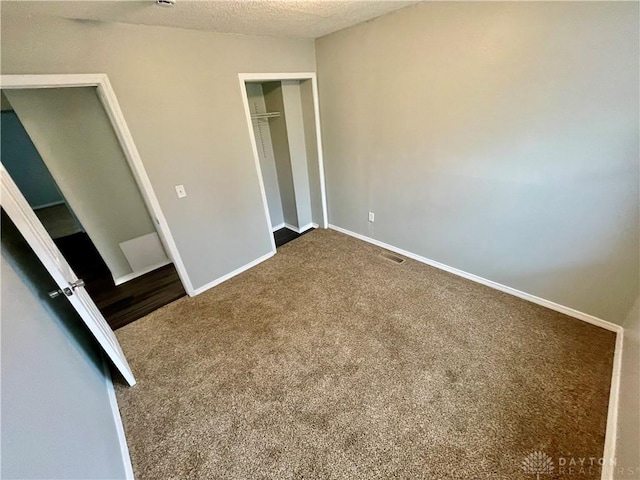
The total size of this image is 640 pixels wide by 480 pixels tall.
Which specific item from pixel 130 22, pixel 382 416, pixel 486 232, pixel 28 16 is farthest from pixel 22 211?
pixel 486 232

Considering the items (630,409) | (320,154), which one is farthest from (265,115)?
(630,409)

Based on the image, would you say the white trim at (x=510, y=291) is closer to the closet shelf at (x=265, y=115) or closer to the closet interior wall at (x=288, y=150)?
the closet interior wall at (x=288, y=150)

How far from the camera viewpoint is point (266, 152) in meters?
3.69

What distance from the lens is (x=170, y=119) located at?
217 cm

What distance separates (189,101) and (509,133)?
2.65m

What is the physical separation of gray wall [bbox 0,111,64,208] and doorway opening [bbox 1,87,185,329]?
2600 mm

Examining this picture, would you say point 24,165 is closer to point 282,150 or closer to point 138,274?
point 138,274

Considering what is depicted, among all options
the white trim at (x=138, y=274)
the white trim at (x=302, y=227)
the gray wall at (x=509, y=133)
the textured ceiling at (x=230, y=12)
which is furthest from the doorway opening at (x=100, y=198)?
the gray wall at (x=509, y=133)

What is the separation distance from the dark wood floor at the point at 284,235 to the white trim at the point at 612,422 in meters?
3.26

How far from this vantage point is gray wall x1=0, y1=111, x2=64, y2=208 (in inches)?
207

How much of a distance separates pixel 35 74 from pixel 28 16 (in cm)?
31

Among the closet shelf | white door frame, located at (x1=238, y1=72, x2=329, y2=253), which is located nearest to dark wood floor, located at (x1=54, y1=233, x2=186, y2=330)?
white door frame, located at (x1=238, y1=72, x2=329, y2=253)

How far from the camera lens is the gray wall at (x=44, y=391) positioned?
0.79 m

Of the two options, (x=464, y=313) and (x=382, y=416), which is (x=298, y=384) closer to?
(x=382, y=416)
